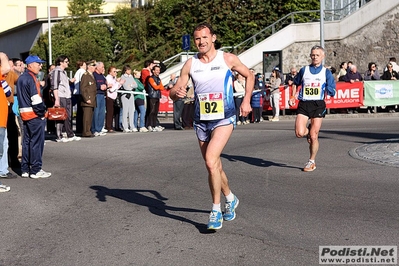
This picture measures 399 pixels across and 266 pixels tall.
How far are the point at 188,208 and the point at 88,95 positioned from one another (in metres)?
10.6

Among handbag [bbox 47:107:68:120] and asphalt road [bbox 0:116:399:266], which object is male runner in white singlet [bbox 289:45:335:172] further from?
handbag [bbox 47:107:68:120]

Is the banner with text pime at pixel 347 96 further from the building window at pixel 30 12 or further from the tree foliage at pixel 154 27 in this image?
the building window at pixel 30 12

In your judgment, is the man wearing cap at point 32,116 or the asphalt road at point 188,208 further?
the man wearing cap at point 32,116

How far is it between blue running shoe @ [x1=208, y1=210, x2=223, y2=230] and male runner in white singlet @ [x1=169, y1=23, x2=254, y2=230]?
6.0 inches

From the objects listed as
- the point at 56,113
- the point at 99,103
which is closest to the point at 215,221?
the point at 56,113

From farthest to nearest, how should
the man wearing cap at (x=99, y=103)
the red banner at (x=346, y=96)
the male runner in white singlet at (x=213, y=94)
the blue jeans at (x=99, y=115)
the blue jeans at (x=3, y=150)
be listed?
the red banner at (x=346, y=96), the blue jeans at (x=99, y=115), the man wearing cap at (x=99, y=103), the blue jeans at (x=3, y=150), the male runner in white singlet at (x=213, y=94)

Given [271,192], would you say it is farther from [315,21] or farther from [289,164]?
[315,21]

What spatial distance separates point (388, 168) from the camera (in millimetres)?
12078

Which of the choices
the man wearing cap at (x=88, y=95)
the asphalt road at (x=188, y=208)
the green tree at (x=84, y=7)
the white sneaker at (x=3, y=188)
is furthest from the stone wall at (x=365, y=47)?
the white sneaker at (x=3, y=188)

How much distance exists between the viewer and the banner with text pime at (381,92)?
84.2 feet

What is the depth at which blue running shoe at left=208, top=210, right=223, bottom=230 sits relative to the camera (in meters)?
7.58

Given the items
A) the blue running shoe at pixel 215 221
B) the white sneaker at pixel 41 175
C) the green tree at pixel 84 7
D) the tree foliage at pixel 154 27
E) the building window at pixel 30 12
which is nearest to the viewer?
the blue running shoe at pixel 215 221

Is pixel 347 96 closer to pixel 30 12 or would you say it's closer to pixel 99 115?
pixel 99 115

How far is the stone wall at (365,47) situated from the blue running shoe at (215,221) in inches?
1129
